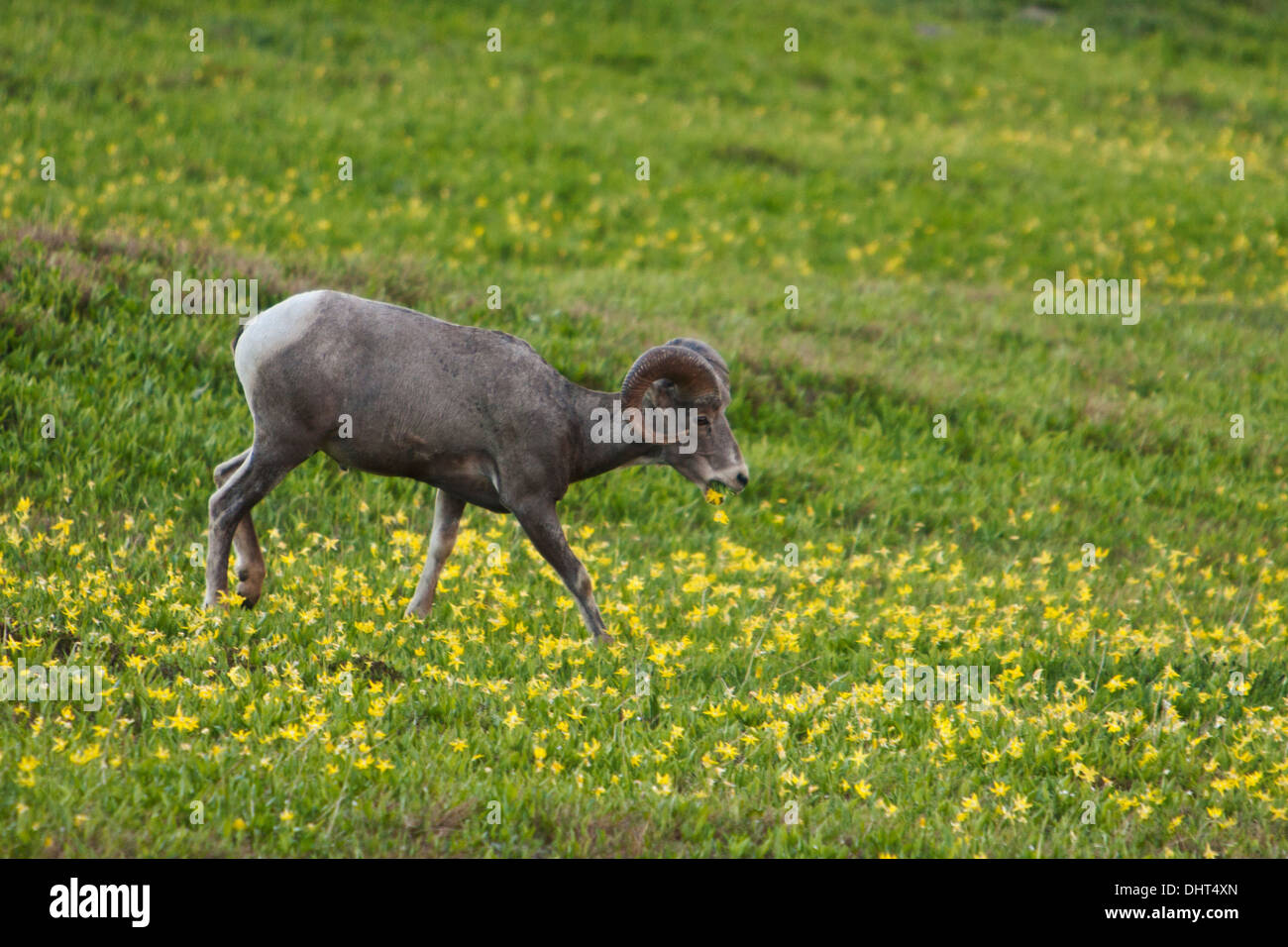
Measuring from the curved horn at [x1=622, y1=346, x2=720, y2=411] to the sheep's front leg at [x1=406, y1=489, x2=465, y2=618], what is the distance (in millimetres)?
1502

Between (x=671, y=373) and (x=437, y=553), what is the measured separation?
6.68 feet

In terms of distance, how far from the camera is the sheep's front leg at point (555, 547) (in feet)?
25.2

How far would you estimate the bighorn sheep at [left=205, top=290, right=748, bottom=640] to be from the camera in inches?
293

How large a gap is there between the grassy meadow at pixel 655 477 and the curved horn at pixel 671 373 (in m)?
1.64

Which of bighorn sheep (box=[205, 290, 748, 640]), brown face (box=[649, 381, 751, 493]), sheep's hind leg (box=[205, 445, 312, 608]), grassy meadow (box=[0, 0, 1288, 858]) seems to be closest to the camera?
grassy meadow (box=[0, 0, 1288, 858])

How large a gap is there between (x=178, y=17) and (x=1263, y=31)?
3135 cm

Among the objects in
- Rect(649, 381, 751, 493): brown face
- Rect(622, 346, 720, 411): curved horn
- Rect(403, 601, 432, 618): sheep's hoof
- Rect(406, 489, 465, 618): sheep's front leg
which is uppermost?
Rect(622, 346, 720, 411): curved horn

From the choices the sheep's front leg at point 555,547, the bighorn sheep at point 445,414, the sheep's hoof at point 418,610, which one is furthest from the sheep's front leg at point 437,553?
the sheep's front leg at point 555,547

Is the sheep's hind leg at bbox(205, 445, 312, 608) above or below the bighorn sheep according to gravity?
below

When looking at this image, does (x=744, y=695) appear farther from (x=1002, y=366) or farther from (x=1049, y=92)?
Result: (x=1049, y=92)

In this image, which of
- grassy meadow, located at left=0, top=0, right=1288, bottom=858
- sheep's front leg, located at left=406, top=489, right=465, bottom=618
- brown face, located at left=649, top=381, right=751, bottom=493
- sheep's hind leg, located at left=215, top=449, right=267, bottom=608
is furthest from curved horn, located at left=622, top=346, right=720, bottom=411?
sheep's hind leg, located at left=215, top=449, right=267, bottom=608

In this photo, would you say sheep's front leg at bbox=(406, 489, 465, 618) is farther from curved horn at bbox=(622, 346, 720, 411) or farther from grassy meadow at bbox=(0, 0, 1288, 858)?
curved horn at bbox=(622, 346, 720, 411)

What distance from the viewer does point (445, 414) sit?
24.7 ft

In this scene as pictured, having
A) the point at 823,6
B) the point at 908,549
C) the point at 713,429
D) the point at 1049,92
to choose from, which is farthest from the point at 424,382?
the point at 823,6
